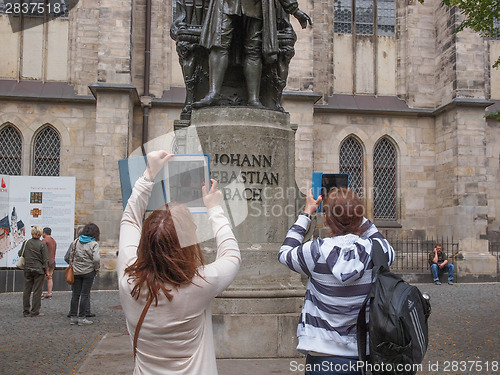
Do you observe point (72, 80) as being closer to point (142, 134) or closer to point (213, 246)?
point (142, 134)

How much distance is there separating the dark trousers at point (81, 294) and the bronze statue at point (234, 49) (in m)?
4.26

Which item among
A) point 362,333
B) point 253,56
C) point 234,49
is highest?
point 234,49

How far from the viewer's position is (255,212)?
5.42 m

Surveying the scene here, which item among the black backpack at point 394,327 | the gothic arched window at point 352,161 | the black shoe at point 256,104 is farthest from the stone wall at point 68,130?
the black backpack at point 394,327

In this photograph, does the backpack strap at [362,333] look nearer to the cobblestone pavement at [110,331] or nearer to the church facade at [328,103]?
the cobblestone pavement at [110,331]

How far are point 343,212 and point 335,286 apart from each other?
0.37m

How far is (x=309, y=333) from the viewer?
9.23ft

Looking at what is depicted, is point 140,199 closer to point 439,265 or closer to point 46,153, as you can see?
point 439,265

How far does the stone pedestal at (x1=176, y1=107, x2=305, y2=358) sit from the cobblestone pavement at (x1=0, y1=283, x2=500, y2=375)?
356 millimetres

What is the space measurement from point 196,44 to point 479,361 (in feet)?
14.9

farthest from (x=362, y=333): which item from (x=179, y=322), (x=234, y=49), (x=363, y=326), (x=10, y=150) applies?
(x=10, y=150)

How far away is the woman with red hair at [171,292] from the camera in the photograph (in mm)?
2123

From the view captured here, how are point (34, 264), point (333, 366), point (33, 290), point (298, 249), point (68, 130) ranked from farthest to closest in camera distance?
point (68, 130) → point (34, 264) → point (33, 290) → point (298, 249) → point (333, 366)

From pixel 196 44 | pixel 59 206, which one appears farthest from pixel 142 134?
pixel 196 44
